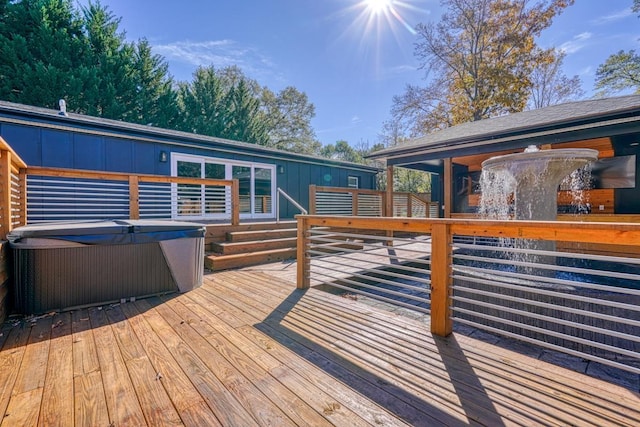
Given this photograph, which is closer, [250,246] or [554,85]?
[250,246]

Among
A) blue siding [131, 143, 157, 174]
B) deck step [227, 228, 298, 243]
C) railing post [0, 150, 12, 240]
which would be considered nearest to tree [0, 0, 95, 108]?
blue siding [131, 143, 157, 174]

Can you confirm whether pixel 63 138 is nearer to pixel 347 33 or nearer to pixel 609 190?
pixel 347 33

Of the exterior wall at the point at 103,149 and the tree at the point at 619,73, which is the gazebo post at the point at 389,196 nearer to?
the exterior wall at the point at 103,149

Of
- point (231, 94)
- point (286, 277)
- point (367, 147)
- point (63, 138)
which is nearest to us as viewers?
point (286, 277)

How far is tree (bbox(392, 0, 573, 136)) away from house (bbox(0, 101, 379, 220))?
946 centimetres

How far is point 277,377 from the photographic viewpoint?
1.71 meters

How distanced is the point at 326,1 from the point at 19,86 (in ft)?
40.3

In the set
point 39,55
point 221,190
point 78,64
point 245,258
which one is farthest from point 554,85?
point 39,55

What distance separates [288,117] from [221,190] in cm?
1504

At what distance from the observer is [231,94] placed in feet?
61.3

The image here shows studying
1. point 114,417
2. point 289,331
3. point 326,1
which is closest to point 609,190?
point 289,331

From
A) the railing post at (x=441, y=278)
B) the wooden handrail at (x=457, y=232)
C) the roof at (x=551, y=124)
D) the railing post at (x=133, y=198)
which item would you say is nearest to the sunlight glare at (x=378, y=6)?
the roof at (x=551, y=124)

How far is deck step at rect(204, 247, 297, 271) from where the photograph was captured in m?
4.59

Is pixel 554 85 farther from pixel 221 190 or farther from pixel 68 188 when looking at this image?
pixel 68 188
